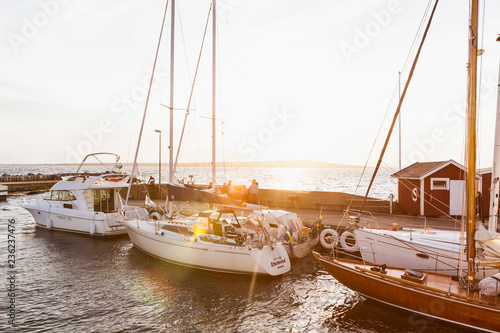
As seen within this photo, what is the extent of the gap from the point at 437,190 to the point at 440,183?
53 centimetres

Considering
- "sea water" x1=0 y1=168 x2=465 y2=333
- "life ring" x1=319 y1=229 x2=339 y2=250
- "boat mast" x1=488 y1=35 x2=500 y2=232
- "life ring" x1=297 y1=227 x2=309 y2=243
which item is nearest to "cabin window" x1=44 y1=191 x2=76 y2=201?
"sea water" x1=0 y1=168 x2=465 y2=333

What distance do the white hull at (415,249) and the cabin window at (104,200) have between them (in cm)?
1659

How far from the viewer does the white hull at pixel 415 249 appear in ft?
38.8

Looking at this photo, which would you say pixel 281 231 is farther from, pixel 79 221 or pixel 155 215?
pixel 79 221

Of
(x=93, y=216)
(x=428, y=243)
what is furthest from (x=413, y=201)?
(x=93, y=216)

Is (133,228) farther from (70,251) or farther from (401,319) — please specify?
(401,319)

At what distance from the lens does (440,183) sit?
20.7 metres

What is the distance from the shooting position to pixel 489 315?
829cm

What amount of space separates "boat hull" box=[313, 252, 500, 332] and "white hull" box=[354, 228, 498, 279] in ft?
6.27

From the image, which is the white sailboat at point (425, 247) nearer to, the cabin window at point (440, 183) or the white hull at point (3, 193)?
the cabin window at point (440, 183)

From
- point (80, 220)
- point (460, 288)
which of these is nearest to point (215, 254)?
point (460, 288)

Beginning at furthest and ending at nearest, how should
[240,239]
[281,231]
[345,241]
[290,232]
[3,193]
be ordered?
1. [3,193]
2. [345,241]
3. [290,232]
4. [281,231]
5. [240,239]

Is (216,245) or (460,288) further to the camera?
(216,245)

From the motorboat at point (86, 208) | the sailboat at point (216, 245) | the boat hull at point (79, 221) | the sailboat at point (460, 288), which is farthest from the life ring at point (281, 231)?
the boat hull at point (79, 221)
